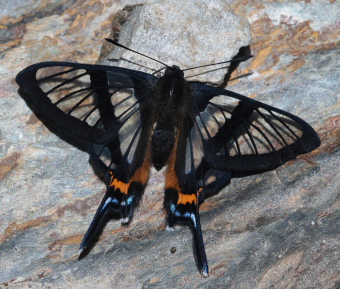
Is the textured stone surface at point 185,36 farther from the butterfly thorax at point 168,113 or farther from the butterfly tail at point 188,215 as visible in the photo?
the butterfly tail at point 188,215

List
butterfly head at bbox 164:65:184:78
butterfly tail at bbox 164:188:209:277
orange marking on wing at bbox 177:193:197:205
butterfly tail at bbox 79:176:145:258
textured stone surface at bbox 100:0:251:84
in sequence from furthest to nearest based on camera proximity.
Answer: textured stone surface at bbox 100:0:251:84 < butterfly head at bbox 164:65:184:78 < orange marking on wing at bbox 177:193:197:205 < butterfly tail at bbox 79:176:145:258 < butterfly tail at bbox 164:188:209:277

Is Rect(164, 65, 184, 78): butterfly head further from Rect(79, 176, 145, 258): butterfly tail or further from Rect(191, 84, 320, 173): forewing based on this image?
Rect(79, 176, 145, 258): butterfly tail

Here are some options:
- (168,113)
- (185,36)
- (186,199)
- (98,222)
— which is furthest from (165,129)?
(185,36)

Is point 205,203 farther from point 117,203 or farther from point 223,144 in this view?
point 117,203

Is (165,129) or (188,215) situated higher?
(165,129)

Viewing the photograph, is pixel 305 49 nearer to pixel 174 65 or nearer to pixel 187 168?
pixel 174 65

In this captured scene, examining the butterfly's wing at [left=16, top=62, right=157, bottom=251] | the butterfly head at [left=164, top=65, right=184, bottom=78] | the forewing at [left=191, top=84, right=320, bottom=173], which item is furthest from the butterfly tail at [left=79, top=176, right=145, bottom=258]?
the butterfly head at [left=164, top=65, right=184, bottom=78]

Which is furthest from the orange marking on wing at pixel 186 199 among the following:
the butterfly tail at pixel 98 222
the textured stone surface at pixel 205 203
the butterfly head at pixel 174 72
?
the butterfly head at pixel 174 72

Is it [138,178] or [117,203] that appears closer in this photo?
[117,203]
